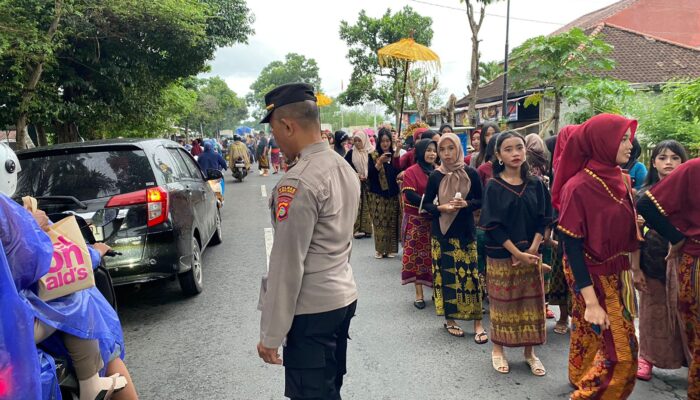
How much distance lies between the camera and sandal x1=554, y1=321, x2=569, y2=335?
4.01 metres

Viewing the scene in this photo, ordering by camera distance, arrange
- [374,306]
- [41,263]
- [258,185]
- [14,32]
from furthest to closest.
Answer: [258,185], [14,32], [374,306], [41,263]

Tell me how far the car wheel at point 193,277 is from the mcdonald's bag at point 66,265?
2.50m

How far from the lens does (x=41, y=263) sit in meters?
1.85

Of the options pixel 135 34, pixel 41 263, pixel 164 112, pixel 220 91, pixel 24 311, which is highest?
pixel 220 91

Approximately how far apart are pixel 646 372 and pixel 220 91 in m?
61.2

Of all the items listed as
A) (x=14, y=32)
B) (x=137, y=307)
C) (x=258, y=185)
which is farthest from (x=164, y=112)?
(x=137, y=307)

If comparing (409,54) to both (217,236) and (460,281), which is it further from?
(460,281)

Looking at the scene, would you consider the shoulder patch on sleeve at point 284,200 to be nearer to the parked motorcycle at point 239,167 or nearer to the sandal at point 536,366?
the sandal at point 536,366

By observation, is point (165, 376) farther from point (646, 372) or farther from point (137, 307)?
point (646, 372)

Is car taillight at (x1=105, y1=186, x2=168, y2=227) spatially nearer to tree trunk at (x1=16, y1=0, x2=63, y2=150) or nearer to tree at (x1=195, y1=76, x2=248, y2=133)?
tree trunk at (x1=16, y1=0, x2=63, y2=150)

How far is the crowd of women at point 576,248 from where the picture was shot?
2512 millimetres

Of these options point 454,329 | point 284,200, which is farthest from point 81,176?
point 454,329

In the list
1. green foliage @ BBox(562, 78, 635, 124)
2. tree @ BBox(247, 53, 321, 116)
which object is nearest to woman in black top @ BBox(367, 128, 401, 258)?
green foliage @ BBox(562, 78, 635, 124)

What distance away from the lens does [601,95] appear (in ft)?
30.4
